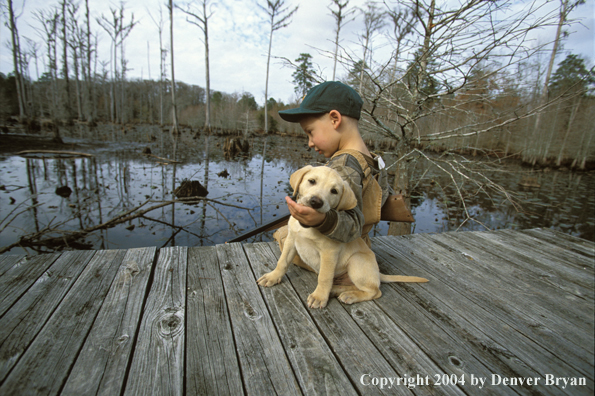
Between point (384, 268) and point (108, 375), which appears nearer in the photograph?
point (108, 375)

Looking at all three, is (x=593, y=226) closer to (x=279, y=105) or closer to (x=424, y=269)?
(x=424, y=269)

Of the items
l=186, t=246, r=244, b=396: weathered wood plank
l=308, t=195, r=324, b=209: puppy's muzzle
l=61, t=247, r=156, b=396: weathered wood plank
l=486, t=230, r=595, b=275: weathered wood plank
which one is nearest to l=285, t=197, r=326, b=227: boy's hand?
l=308, t=195, r=324, b=209: puppy's muzzle

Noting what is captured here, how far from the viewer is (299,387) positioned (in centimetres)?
127

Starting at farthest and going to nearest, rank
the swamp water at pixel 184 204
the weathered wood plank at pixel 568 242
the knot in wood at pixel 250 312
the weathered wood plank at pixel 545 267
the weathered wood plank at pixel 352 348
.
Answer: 1. the swamp water at pixel 184 204
2. the weathered wood plank at pixel 568 242
3. the weathered wood plank at pixel 545 267
4. the knot in wood at pixel 250 312
5. the weathered wood plank at pixel 352 348

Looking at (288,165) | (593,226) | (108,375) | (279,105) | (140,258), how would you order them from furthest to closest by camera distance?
(279,105) < (288,165) < (593,226) < (140,258) < (108,375)

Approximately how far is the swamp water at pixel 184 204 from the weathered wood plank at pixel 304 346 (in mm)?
2402

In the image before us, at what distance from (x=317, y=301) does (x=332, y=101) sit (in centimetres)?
142

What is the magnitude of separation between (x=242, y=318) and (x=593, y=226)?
1102 centimetres

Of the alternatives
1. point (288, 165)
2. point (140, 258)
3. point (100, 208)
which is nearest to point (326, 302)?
point (140, 258)

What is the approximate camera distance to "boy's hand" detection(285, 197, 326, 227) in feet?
4.62

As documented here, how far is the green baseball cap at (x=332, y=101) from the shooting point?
73.1 inches

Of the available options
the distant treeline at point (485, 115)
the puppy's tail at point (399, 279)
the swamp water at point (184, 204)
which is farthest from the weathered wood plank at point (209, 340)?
the distant treeline at point (485, 115)

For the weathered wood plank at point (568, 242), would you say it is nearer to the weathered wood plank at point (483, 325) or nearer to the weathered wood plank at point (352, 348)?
the weathered wood plank at point (483, 325)

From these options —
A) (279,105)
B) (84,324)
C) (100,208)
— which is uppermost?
(279,105)
